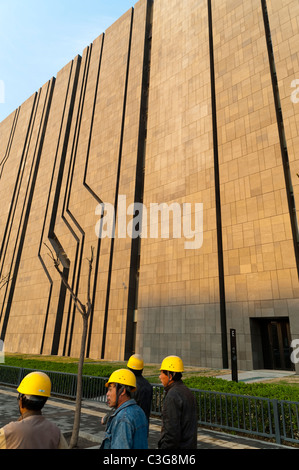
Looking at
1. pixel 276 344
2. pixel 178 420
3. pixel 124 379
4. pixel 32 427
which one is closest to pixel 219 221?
pixel 276 344

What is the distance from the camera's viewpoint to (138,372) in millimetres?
5574

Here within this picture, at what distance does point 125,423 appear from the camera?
2.93 metres

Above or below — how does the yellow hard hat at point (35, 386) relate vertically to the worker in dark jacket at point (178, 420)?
above

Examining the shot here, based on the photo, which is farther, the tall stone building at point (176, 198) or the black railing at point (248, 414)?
the tall stone building at point (176, 198)

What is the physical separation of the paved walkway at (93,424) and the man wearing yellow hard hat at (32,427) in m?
5.10

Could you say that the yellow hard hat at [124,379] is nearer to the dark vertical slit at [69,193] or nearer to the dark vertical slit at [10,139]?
the dark vertical slit at [69,193]

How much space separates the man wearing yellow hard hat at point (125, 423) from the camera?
2.89 metres

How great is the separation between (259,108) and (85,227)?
20.0 metres

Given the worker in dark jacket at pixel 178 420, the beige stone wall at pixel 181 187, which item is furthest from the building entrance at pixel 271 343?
the worker in dark jacket at pixel 178 420

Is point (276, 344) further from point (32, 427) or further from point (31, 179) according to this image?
point (31, 179)

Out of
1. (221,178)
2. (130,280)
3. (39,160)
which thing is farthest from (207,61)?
(39,160)

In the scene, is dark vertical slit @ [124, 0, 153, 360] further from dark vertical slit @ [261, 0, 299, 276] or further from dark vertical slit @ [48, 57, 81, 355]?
dark vertical slit @ [261, 0, 299, 276]

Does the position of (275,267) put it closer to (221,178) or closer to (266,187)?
(266,187)

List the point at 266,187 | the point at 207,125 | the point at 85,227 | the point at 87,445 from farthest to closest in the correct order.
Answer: the point at 85,227
the point at 207,125
the point at 266,187
the point at 87,445
